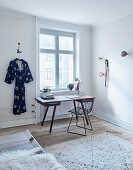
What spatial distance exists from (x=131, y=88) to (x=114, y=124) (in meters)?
0.99

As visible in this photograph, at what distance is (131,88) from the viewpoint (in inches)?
132

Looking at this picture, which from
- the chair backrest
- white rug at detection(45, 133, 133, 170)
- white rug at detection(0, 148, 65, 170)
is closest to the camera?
white rug at detection(0, 148, 65, 170)

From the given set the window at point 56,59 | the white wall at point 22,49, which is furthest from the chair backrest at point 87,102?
the window at point 56,59

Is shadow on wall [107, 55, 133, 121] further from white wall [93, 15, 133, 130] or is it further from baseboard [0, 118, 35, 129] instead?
baseboard [0, 118, 35, 129]

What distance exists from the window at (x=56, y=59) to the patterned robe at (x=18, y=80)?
577mm

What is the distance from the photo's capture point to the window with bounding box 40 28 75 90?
13.6 ft

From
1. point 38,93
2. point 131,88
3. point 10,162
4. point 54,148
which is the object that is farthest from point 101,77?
point 10,162

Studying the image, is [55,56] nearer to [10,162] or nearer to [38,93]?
[38,93]

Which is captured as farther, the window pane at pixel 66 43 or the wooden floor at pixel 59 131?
the window pane at pixel 66 43

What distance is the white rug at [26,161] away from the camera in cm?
131

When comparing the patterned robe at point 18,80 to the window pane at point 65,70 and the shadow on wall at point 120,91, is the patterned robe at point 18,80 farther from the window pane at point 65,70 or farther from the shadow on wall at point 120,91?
the shadow on wall at point 120,91

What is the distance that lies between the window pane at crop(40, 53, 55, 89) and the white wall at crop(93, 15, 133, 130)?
3.88 ft

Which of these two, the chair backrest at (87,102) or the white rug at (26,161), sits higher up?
the chair backrest at (87,102)

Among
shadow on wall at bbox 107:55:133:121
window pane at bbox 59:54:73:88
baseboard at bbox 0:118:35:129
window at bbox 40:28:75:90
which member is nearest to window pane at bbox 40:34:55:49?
window at bbox 40:28:75:90
